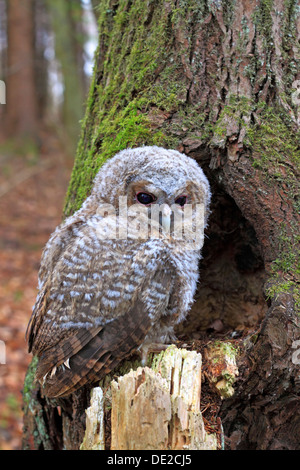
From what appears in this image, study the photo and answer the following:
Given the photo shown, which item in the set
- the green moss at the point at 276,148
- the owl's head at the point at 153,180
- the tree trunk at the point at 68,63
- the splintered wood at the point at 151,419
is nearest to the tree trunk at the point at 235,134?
the green moss at the point at 276,148

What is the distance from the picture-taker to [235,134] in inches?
106

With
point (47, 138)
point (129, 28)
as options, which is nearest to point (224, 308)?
point (129, 28)

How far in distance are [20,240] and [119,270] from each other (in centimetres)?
656

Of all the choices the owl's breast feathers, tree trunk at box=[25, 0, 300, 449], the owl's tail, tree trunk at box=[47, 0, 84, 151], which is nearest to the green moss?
tree trunk at box=[25, 0, 300, 449]

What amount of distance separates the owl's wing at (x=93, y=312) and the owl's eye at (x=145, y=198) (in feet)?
0.99

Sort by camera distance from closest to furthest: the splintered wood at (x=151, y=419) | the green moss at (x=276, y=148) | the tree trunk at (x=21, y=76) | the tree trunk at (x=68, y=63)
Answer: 1. the splintered wood at (x=151, y=419)
2. the green moss at (x=276, y=148)
3. the tree trunk at (x=68, y=63)
4. the tree trunk at (x=21, y=76)

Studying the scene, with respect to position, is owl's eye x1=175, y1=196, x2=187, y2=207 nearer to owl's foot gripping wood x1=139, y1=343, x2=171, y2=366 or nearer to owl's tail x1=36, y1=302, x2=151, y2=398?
owl's tail x1=36, y1=302, x2=151, y2=398

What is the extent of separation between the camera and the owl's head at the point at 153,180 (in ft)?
8.20

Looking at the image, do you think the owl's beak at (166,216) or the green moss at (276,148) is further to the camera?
the green moss at (276,148)

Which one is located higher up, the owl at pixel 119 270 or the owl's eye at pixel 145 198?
the owl's eye at pixel 145 198

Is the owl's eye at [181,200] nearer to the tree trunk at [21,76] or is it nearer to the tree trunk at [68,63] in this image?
the tree trunk at [68,63]

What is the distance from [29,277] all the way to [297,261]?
5.80m

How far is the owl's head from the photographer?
2500 millimetres

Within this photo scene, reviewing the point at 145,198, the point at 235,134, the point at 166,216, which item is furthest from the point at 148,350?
the point at 235,134
